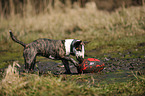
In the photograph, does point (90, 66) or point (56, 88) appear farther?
point (90, 66)

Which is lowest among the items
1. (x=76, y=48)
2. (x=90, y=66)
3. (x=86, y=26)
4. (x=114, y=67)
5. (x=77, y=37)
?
(x=114, y=67)

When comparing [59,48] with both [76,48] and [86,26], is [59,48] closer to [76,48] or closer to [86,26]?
[76,48]

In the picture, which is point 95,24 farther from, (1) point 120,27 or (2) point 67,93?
(2) point 67,93

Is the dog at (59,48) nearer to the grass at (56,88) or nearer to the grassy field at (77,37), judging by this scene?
the grassy field at (77,37)

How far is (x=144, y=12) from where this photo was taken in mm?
13156

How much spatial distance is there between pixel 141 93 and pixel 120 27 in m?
8.62

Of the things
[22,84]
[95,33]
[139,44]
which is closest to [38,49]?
[22,84]

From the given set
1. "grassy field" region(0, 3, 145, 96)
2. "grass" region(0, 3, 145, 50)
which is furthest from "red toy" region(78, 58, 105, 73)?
"grass" region(0, 3, 145, 50)

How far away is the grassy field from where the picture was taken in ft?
14.7

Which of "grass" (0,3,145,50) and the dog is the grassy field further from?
the dog

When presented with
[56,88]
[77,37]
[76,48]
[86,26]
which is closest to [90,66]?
[76,48]

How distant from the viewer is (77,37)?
1250cm

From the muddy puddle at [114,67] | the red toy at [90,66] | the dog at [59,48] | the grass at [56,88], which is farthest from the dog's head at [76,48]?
the grass at [56,88]

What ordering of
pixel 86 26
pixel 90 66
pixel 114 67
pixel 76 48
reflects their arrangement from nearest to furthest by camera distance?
pixel 90 66 → pixel 76 48 → pixel 114 67 → pixel 86 26
